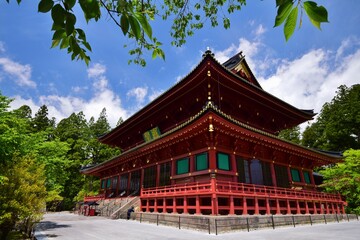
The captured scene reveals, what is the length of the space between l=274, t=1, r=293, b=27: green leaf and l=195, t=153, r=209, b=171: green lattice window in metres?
14.1

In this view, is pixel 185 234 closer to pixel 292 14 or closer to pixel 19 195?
pixel 19 195

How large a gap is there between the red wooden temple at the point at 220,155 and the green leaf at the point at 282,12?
38.9 feet

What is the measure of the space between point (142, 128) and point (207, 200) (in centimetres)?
1259

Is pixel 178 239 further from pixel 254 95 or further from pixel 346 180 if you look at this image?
pixel 346 180

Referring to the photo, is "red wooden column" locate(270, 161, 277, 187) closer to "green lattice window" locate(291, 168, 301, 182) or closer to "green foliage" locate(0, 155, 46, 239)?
"green lattice window" locate(291, 168, 301, 182)

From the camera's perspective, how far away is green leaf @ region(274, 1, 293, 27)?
4.99ft

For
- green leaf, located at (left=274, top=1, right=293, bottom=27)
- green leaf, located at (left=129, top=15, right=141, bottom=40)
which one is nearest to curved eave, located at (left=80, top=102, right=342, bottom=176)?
green leaf, located at (left=129, top=15, right=141, bottom=40)

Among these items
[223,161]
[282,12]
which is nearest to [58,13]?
[282,12]

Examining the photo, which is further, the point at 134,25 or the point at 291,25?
the point at 134,25

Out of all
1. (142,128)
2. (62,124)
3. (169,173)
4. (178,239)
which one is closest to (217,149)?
(169,173)

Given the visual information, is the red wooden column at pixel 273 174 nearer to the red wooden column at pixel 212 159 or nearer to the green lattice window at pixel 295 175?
the green lattice window at pixel 295 175

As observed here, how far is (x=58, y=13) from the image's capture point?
65.5 inches

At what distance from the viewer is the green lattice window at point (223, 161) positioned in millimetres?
15266

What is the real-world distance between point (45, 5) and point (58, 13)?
87mm
